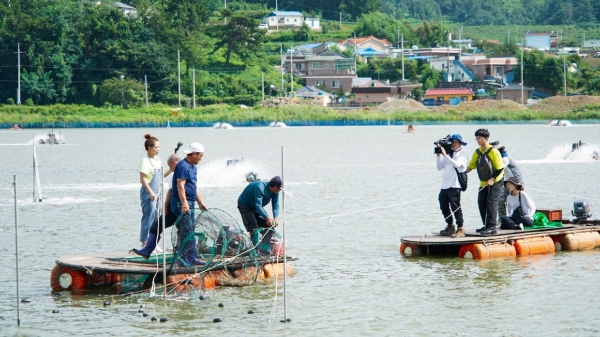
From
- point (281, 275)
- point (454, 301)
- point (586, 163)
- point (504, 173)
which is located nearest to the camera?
point (454, 301)

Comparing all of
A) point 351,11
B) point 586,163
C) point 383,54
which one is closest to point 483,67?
point 383,54

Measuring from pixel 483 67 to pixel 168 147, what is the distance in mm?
79647

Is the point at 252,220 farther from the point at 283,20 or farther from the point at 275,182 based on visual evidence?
the point at 283,20

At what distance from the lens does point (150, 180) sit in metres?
15.7

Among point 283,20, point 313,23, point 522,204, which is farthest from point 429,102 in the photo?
point 522,204

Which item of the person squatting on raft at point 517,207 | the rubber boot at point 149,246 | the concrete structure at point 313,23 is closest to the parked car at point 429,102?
→ the concrete structure at point 313,23

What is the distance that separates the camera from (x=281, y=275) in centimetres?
1641

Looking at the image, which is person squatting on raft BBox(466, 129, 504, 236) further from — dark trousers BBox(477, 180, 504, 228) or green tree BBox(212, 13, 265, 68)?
green tree BBox(212, 13, 265, 68)

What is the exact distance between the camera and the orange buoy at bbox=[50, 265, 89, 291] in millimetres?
15445

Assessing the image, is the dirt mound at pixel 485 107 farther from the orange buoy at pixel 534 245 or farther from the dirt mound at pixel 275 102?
the orange buoy at pixel 534 245

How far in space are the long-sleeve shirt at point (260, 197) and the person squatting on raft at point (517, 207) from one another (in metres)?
4.97

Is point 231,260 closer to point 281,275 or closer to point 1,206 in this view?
point 281,275

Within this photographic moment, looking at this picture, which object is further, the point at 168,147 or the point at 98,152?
the point at 168,147

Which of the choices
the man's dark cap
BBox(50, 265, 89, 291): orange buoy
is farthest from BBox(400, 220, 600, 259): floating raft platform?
BBox(50, 265, 89, 291): orange buoy
